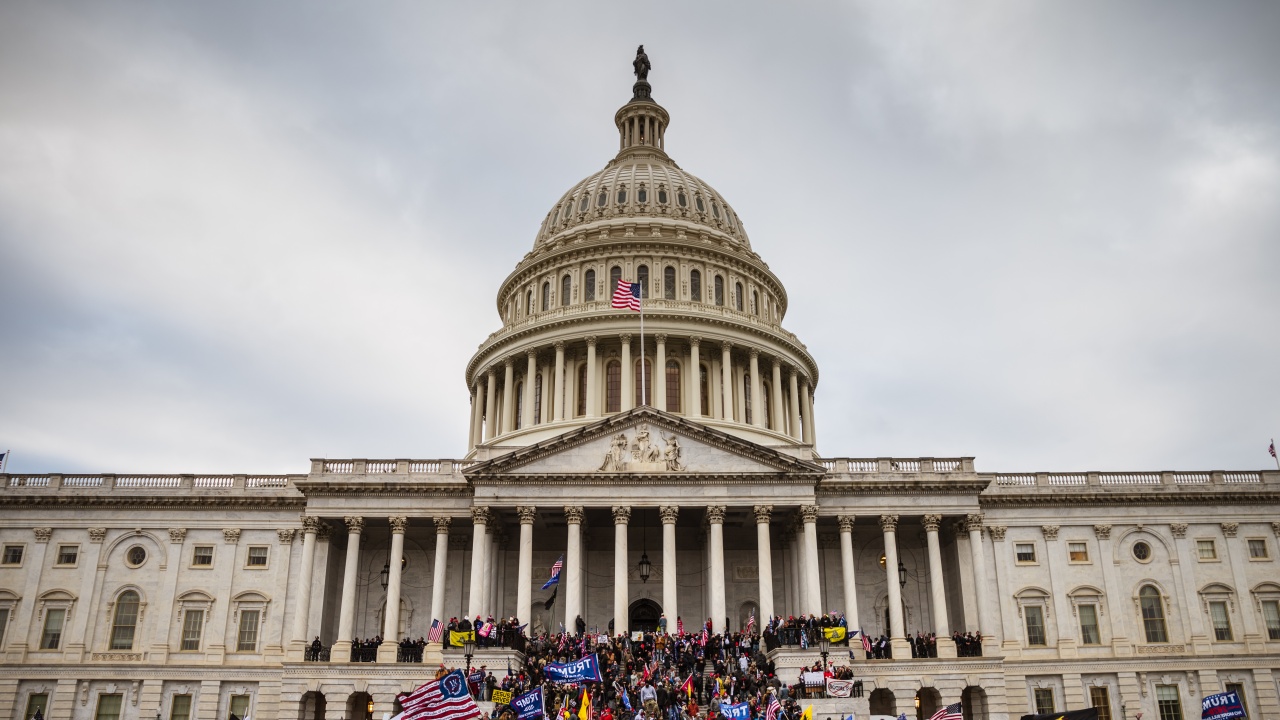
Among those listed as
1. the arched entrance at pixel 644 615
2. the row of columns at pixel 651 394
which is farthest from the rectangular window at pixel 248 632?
the row of columns at pixel 651 394

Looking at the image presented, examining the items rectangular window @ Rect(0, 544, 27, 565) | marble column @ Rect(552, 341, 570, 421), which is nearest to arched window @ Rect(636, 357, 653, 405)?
marble column @ Rect(552, 341, 570, 421)

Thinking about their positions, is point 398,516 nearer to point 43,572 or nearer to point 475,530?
point 475,530

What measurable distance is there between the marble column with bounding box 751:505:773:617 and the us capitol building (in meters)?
0.11

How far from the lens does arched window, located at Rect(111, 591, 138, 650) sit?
166ft

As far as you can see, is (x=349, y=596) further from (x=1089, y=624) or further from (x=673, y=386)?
(x=1089, y=624)

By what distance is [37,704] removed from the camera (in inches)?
1937

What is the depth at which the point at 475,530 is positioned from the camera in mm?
47938

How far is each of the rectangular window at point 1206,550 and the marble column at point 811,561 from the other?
2150cm

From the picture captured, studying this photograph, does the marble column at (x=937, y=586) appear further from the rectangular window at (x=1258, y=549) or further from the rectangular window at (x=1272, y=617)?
the rectangular window at (x=1258, y=549)

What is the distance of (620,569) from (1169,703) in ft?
93.1

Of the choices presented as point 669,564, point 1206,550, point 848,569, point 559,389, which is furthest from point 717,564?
point 1206,550

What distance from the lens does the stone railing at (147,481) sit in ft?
174

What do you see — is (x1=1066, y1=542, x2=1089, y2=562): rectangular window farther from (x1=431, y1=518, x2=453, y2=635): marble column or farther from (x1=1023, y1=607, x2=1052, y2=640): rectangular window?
(x1=431, y1=518, x2=453, y2=635): marble column

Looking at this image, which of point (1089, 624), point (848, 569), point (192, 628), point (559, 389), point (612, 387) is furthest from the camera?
point (612, 387)
